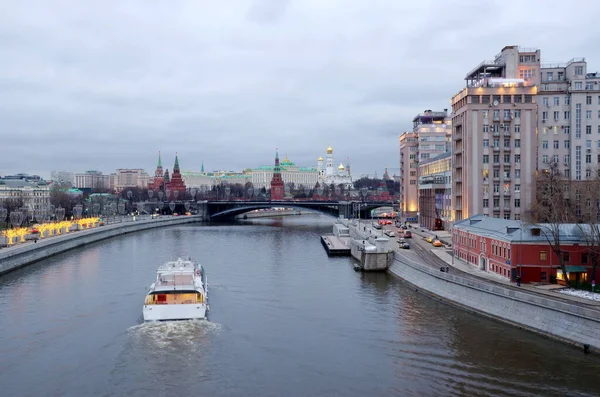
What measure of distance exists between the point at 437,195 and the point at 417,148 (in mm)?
25972

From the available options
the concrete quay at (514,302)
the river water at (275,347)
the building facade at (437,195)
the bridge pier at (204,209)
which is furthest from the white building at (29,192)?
the concrete quay at (514,302)

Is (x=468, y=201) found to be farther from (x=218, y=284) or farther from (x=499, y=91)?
(x=218, y=284)

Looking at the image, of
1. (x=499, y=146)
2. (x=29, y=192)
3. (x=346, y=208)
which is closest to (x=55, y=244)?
(x=499, y=146)

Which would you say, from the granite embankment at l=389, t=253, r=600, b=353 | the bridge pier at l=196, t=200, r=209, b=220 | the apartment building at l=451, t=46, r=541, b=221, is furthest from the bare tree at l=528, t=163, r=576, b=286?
the bridge pier at l=196, t=200, r=209, b=220

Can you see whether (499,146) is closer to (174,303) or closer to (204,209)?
(174,303)

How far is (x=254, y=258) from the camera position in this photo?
61.6 m

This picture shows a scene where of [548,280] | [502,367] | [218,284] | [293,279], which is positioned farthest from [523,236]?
[218,284]

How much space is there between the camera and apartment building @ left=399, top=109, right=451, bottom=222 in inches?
3802

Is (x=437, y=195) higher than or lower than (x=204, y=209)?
higher

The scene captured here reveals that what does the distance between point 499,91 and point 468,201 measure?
1146 centimetres

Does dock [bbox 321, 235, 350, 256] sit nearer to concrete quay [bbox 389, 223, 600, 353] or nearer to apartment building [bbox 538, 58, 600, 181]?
concrete quay [bbox 389, 223, 600, 353]

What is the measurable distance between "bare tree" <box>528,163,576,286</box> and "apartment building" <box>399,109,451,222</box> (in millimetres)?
38280

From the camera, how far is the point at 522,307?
30141mm

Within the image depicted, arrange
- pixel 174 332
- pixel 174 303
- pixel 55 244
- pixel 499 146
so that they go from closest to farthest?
pixel 174 332 < pixel 174 303 < pixel 499 146 < pixel 55 244
